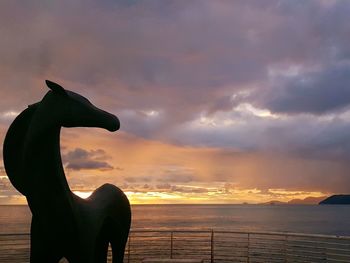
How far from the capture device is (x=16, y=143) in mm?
4586

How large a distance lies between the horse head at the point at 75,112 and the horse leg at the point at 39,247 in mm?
1133

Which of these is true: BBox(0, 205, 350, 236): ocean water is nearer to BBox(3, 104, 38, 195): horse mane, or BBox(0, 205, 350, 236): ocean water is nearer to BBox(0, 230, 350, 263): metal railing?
BBox(0, 230, 350, 263): metal railing

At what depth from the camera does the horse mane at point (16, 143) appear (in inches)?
179

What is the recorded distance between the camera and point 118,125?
462 centimetres

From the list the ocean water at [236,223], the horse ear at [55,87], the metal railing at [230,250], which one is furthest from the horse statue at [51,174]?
the ocean water at [236,223]

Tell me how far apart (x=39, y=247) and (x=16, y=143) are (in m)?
1.15

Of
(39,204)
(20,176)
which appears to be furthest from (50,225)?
(20,176)

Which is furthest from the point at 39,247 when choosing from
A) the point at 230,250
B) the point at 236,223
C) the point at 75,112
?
the point at 236,223

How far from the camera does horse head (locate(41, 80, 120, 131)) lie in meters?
4.42

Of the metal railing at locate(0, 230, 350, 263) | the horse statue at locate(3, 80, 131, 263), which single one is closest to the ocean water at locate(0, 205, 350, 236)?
the metal railing at locate(0, 230, 350, 263)

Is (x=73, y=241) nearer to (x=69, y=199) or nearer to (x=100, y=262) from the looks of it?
(x=69, y=199)

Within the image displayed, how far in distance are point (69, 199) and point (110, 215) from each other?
0.86 meters

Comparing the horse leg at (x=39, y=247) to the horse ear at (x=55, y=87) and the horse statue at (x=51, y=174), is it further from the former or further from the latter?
the horse ear at (x=55, y=87)

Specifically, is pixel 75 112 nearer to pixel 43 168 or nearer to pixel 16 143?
pixel 43 168
